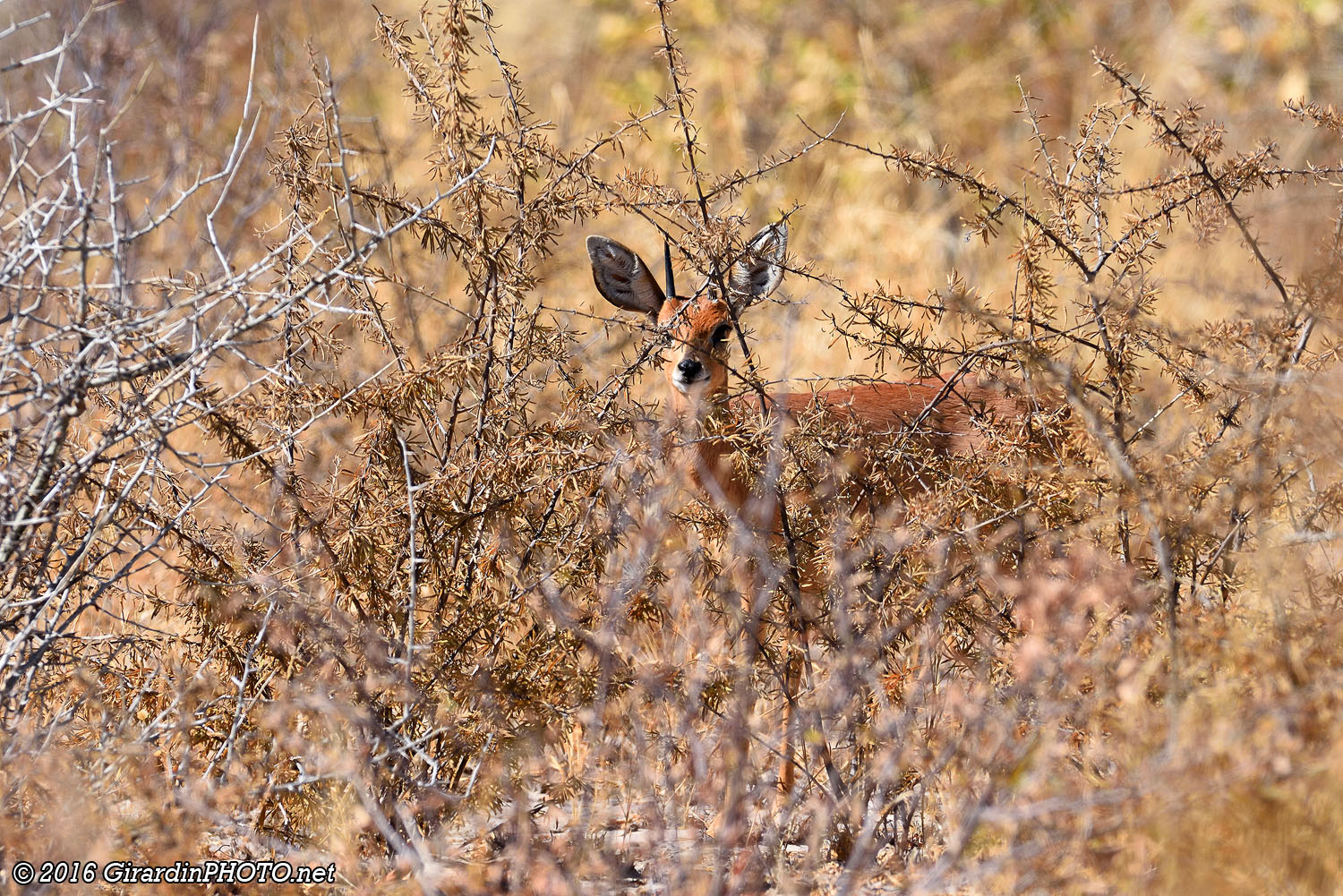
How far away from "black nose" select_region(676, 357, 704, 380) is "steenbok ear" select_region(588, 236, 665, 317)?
15.7 inches

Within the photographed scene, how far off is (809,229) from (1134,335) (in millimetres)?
5998

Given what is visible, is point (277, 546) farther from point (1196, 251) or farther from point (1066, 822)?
point (1196, 251)

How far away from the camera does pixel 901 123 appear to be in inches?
449

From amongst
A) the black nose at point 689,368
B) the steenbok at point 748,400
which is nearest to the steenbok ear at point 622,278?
the steenbok at point 748,400

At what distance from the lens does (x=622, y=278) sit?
5.69 m

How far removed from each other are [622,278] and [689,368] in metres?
0.53

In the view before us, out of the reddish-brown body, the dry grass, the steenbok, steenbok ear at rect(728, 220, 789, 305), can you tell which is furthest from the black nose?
the dry grass

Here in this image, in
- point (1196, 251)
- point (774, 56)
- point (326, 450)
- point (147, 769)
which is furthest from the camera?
point (774, 56)

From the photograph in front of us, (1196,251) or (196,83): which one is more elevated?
(196,83)

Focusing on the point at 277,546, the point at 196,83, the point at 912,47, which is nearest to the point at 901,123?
the point at 912,47

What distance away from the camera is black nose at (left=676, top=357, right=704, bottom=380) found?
17.9ft

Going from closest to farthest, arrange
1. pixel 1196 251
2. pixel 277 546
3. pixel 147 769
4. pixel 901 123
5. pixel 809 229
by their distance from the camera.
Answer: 1. pixel 147 769
2. pixel 277 546
3. pixel 1196 251
4. pixel 809 229
5. pixel 901 123

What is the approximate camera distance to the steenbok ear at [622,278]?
216 inches

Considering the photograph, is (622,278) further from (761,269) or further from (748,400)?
(748,400)
